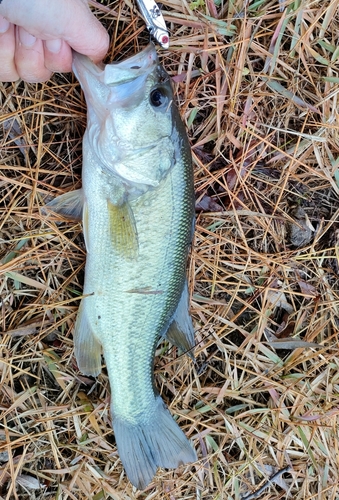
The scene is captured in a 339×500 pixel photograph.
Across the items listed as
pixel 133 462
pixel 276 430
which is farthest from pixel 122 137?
pixel 276 430

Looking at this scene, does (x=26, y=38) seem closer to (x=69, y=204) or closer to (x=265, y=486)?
(x=69, y=204)

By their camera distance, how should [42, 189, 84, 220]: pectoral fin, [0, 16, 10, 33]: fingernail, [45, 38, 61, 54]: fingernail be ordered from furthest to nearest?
[42, 189, 84, 220]: pectoral fin, [45, 38, 61, 54]: fingernail, [0, 16, 10, 33]: fingernail

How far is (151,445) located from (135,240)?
1094 millimetres

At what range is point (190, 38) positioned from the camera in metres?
2.37

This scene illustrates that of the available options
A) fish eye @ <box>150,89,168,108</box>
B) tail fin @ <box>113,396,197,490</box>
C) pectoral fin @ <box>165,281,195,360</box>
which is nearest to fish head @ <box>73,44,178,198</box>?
fish eye @ <box>150,89,168,108</box>

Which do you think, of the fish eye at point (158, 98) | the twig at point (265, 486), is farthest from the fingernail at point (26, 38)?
the twig at point (265, 486)

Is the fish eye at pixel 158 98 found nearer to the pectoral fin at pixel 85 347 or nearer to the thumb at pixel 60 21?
the thumb at pixel 60 21

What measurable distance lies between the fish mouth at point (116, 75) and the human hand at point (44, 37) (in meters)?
0.06

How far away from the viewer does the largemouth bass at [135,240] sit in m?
2.04

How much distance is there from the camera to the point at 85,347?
2.31m

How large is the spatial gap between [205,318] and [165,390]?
48 centimetres

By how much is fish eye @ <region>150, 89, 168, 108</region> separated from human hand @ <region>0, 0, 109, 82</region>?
1.02 feet

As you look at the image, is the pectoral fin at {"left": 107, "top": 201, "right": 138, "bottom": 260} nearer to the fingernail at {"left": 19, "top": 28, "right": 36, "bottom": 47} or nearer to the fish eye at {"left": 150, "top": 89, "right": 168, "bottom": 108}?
the fish eye at {"left": 150, "top": 89, "right": 168, "bottom": 108}

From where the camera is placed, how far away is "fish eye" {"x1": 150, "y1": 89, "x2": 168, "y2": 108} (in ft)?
6.71
